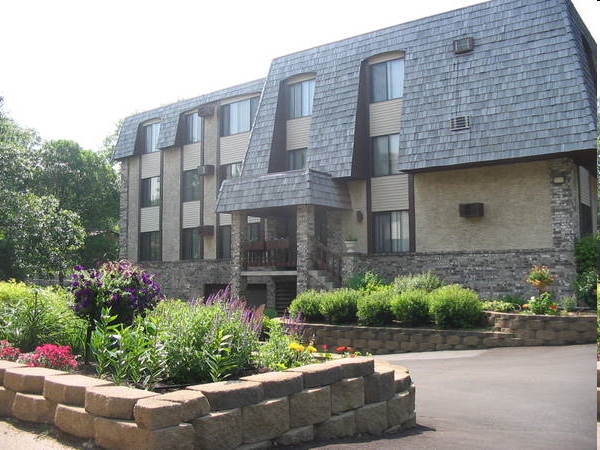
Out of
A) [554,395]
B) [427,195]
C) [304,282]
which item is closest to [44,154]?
[304,282]

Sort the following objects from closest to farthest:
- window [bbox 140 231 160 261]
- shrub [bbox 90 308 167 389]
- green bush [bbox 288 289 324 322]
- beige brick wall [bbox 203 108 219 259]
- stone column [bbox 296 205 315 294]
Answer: shrub [bbox 90 308 167 389] < green bush [bbox 288 289 324 322] < stone column [bbox 296 205 315 294] < beige brick wall [bbox 203 108 219 259] < window [bbox 140 231 160 261]

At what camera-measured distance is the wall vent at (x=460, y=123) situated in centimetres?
1948

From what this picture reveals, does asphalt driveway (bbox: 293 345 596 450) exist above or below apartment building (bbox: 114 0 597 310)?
below

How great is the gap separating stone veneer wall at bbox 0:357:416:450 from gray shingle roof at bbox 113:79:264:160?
70.4 feet

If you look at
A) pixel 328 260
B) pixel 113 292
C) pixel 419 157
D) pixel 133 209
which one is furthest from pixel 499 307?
pixel 133 209

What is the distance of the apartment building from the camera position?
60.6ft

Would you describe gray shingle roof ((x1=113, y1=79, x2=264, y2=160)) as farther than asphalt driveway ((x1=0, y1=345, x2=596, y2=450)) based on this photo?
Yes

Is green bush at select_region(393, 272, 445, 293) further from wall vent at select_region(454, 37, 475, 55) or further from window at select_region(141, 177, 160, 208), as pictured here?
window at select_region(141, 177, 160, 208)

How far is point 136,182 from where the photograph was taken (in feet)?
104

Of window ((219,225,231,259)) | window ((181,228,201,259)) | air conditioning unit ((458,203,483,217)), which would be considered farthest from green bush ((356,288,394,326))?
window ((181,228,201,259))

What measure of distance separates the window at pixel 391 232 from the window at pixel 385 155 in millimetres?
1505

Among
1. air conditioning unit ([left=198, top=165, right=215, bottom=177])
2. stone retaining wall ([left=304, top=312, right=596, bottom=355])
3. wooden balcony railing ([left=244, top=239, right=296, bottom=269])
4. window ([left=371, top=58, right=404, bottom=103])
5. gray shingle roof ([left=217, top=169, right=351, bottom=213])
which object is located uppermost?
window ([left=371, top=58, right=404, bottom=103])

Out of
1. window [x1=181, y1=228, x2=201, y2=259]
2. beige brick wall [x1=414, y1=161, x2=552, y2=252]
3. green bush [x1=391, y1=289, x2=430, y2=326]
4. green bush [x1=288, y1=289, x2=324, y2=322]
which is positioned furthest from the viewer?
window [x1=181, y1=228, x2=201, y2=259]

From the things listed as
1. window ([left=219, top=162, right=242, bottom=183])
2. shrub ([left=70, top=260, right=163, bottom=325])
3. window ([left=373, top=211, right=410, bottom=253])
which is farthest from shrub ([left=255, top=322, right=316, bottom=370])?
window ([left=219, top=162, right=242, bottom=183])
